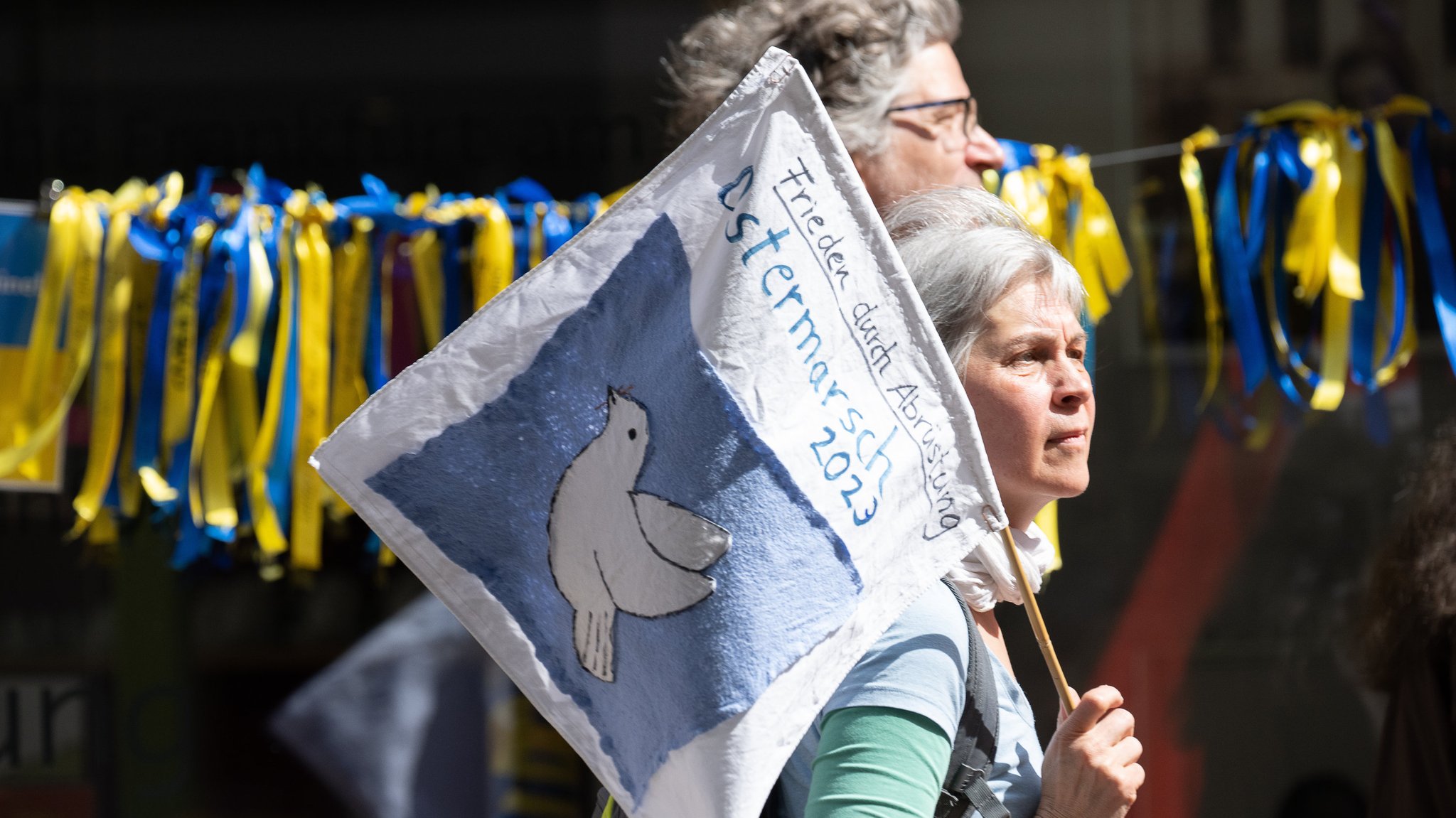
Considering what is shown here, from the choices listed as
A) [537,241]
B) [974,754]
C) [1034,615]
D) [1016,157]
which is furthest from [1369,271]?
[974,754]

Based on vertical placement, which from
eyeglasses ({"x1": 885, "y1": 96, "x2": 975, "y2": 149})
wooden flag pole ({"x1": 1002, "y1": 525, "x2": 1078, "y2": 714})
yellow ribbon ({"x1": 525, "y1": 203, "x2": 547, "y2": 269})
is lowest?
wooden flag pole ({"x1": 1002, "y1": 525, "x2": 1078, "y2": 714})

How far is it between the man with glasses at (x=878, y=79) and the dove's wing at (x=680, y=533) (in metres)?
0.92

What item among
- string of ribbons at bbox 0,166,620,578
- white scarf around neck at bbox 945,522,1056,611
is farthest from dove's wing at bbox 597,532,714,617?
string of ribbons at bbox 0,166,620,578

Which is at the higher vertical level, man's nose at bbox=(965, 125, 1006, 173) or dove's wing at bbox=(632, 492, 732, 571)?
man's nose at bbox=(965, 125, 1006, 173)

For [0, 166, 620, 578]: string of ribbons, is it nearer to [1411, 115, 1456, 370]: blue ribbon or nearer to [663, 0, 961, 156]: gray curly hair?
[663, 0, 961, 156]: gray curly hair

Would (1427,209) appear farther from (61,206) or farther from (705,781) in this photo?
(61,206)

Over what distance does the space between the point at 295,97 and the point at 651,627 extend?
2.44 m

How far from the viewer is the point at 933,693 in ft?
3.87

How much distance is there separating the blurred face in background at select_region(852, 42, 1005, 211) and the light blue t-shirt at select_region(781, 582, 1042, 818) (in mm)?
872

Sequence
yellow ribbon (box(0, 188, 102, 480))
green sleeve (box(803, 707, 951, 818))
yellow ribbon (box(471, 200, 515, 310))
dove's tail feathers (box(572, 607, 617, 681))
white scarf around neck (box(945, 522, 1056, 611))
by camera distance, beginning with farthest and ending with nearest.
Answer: yellow ribbon (box(471, 200, 515, 310)) → yellow ribbon (box(0, 188, 102, 480)) → white scarf around neck (box(945, 522, 1056, 611)) → dove's tail feathers (box(572, 607, 617, 681)) → green sleeve (box(803, 707, 951, 818))

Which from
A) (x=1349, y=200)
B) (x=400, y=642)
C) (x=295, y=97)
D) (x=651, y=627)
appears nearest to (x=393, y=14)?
(x=295, y=97)

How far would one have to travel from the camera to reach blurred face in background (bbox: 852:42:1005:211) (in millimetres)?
2055

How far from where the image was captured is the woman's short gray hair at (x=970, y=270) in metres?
1.34

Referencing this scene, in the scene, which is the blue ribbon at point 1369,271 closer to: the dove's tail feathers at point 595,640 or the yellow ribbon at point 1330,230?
the yellow ribbon at point 1330,230
